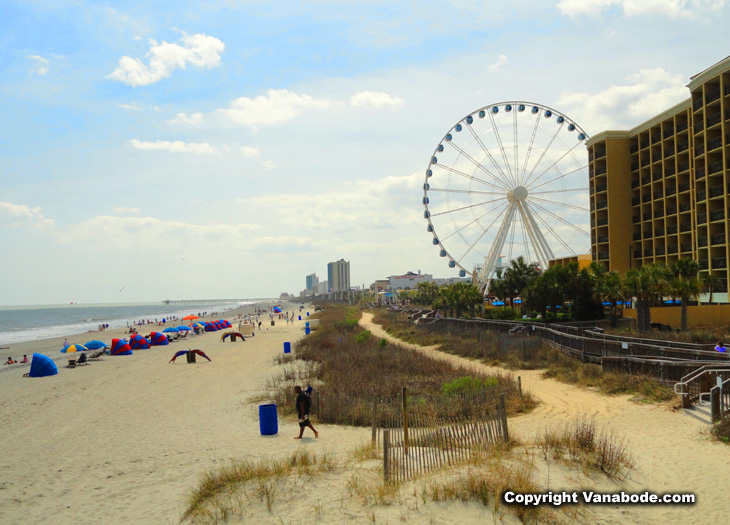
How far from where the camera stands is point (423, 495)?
24.6ft

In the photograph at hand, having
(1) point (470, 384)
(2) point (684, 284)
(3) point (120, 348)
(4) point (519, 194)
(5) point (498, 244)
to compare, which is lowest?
(3) point (120, 348)

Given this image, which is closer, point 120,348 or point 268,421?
point 268,421

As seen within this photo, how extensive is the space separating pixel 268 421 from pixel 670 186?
4372 cm

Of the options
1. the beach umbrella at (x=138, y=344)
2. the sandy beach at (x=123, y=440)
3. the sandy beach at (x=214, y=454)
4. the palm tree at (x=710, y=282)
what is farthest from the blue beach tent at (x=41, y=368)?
the palm tree at (x=710, y=282)

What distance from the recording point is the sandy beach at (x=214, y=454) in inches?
296

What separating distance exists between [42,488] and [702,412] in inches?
567

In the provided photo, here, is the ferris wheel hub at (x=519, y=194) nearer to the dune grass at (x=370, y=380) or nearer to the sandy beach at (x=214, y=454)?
the dune grass at (x=370, y=380)

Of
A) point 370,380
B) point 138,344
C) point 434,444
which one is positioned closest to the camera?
point 434,444

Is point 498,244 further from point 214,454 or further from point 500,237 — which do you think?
point 214,454

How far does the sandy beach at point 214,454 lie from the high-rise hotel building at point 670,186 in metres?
24.6

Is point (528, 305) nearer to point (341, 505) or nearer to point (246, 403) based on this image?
point (246, 403)

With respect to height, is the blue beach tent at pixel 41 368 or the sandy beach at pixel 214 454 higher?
the sandy beach at pixel 214 454

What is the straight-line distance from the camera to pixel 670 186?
44500 millimetres

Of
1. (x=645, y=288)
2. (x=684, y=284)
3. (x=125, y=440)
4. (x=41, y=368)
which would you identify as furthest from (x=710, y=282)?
(x=41, y=368)
